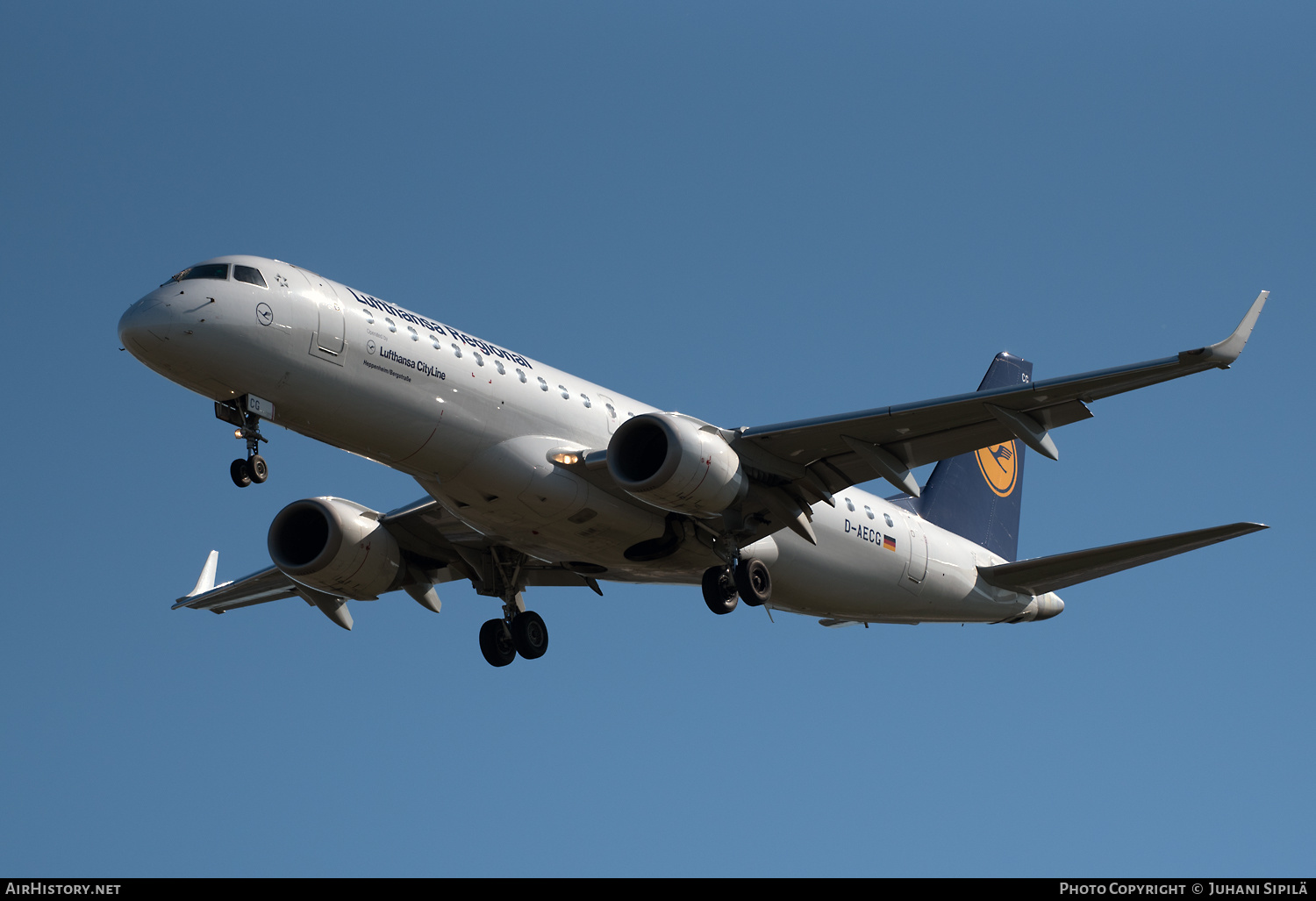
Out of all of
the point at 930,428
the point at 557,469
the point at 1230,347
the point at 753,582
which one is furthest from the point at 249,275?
the point at 1230,347

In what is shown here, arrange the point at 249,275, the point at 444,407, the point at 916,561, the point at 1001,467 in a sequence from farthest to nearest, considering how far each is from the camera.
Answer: the point at 1001,467
the point at 916,561
the point at 444,407
the point at 249,275

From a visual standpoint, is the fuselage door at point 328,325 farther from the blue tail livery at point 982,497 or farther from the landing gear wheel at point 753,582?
the blue tail livery at point 982,497

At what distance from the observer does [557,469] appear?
23547mm

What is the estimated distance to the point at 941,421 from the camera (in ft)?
77.4

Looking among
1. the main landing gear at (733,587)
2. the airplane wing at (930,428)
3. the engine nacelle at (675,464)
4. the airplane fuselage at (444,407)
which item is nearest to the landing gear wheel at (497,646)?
the airplane fuselage at (444,407)

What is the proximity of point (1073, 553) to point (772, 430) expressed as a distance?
27.0 feet

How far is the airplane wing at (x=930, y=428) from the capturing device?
21.2 meters

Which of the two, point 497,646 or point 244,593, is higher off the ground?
point 244,593

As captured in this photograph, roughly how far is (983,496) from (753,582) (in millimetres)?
10630

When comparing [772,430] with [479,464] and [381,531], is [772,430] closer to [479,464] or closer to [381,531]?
[479,464]

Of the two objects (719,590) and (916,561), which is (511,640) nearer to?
(719,590)

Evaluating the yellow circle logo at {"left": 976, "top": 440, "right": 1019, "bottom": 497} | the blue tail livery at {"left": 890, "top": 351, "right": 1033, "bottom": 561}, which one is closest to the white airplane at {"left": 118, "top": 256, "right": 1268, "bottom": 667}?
the blue tail livery at {"left": 890, "top": 351, "right": 1033, "bottom": 561}

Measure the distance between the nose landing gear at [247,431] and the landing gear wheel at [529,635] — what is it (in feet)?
24.7
